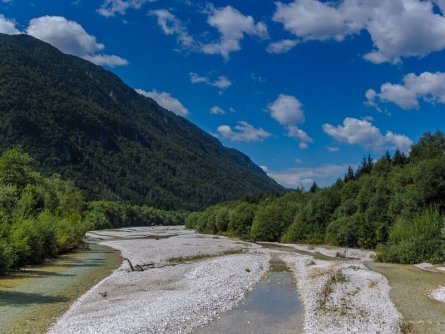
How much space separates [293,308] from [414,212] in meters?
52.2

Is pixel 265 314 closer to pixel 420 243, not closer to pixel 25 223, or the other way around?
pixel 25 223

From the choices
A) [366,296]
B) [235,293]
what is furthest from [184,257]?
[366,296]

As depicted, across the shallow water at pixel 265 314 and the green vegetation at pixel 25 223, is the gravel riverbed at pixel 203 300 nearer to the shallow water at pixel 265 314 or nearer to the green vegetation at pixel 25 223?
the shallow water at pixel 265 314

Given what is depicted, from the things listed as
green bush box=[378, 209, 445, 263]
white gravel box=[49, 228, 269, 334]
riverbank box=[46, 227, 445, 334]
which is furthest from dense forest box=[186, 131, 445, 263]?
white gravel box=[49, 228, 269, 334]

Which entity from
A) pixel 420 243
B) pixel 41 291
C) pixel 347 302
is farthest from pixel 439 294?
pixel 420 243

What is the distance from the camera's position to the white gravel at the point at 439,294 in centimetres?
3011

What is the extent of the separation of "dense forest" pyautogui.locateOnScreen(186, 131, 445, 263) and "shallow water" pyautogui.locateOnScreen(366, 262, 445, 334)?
572 inches

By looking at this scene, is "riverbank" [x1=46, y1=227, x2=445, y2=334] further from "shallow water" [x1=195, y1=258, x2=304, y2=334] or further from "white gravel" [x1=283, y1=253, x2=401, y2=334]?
"shallow water" [x1=195, y1=258, x2=304, y2=334]

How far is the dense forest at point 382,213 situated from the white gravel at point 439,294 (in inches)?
924

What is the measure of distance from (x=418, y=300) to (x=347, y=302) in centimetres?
448

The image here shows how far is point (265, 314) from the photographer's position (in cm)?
2769

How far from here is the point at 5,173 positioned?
186ft

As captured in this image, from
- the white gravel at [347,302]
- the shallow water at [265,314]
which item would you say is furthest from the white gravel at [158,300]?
the white gravel at [347,302]

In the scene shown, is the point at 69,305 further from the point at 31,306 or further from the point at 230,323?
the point at 230,323
